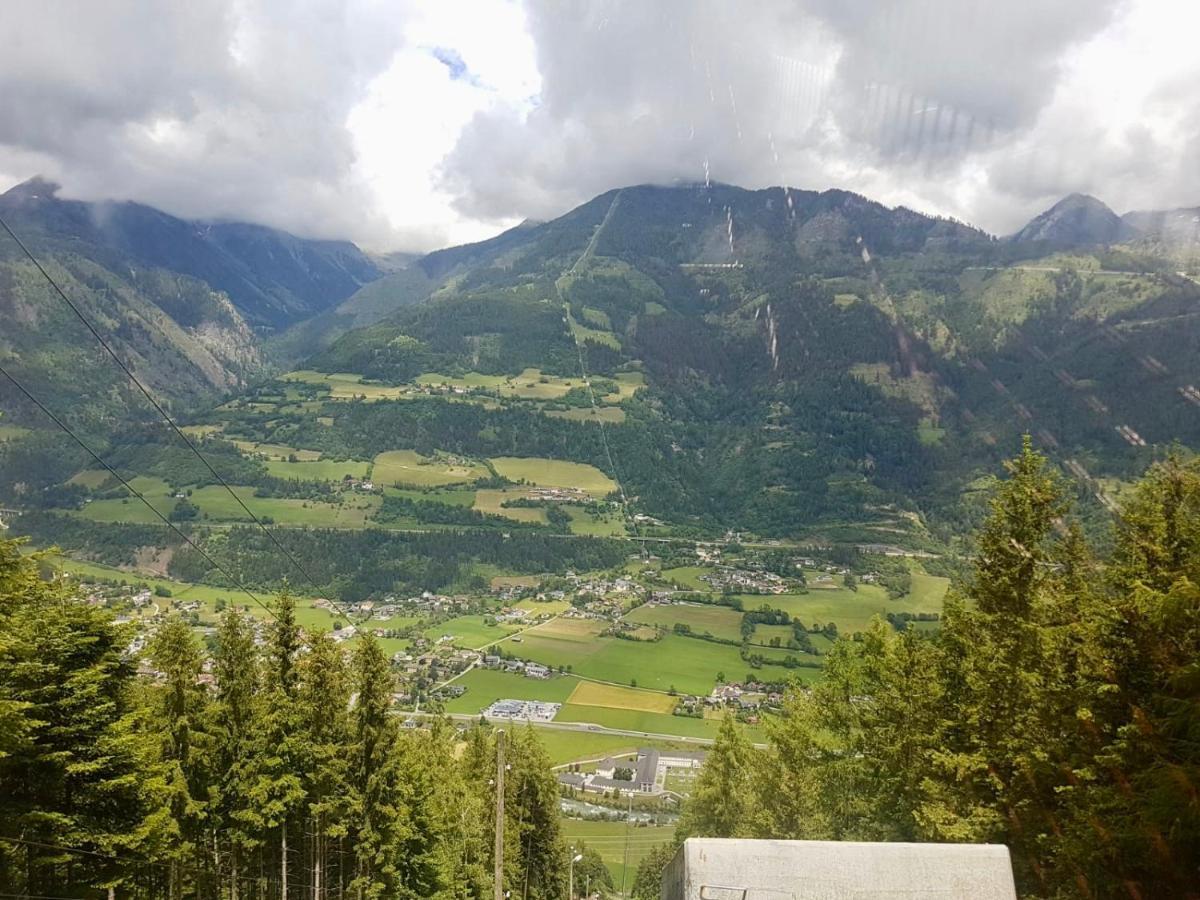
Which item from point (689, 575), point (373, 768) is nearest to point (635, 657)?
point (689, 575)

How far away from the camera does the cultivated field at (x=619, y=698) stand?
56.8 metres

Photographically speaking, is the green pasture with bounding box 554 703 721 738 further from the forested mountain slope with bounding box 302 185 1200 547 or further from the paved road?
the forested mountain slope with bounding box 302 185 1200 547

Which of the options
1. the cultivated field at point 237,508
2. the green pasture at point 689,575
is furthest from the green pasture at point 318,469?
the green pasture at point 689,575

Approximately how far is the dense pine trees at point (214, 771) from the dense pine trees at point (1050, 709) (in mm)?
11246

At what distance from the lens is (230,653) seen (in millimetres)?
16641

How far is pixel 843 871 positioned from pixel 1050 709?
8.30 m

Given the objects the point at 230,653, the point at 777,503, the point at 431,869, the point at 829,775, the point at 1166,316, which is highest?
the point at 1166,316

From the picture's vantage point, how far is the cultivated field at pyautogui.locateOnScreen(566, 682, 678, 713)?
56.8m

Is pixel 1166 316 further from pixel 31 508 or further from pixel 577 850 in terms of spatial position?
pixel 31 508

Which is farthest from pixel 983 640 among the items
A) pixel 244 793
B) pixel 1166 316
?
pixel 1166 316

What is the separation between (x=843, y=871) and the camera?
14.0 feet

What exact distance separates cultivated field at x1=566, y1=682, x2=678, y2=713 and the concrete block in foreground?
54.3 metres

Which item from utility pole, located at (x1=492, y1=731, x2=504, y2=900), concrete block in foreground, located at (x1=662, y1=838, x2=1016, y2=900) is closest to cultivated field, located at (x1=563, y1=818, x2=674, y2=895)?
utility pole, located at (x1=492, y1=731, x2=504, y2=900)

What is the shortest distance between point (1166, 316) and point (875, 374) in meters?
58.5
